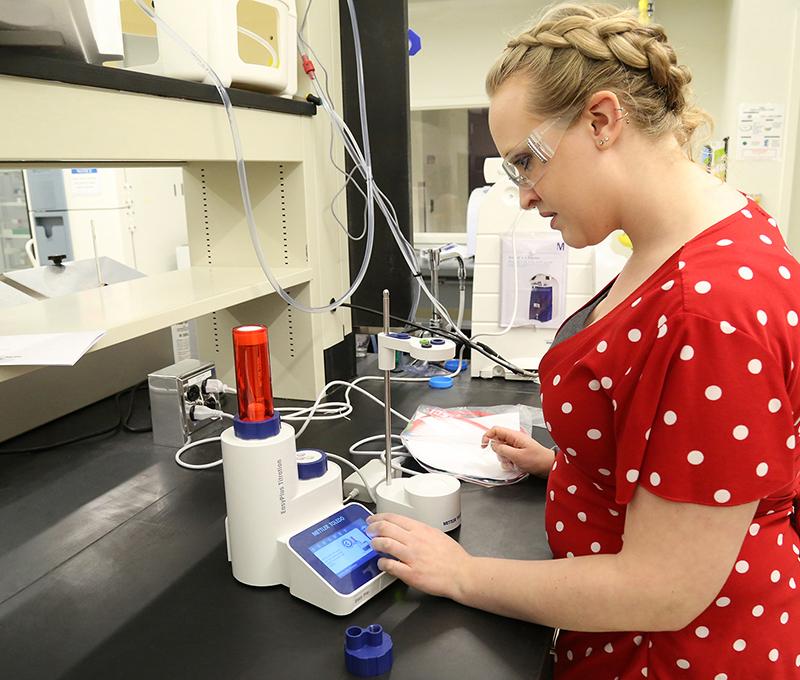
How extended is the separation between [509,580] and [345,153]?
48.3 inches

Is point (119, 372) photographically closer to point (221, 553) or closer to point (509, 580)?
point (221, 553)

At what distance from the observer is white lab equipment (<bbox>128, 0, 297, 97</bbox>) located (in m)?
1.20

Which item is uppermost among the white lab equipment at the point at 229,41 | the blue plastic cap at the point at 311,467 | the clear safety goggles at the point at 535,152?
the white lab equipment at the point at 229,41

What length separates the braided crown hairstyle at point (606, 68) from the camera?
2.61 ft

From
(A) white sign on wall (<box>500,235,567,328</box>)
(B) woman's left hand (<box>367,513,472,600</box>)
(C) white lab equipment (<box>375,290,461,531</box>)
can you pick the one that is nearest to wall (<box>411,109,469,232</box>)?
(A) white sign on wall (<box>500,235,567,328</box>)

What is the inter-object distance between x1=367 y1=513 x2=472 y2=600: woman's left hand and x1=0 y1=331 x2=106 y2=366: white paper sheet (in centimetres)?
45

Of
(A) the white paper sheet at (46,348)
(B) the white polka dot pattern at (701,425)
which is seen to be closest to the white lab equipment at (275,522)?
(A) the white paper sheet at (46,348)

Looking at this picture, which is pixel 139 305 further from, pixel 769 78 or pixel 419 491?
pixel 769 78

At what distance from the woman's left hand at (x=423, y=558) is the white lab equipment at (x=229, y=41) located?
84cm

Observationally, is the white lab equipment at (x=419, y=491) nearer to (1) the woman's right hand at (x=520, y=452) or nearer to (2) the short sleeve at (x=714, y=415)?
(1) the woman's right hand at (x=520, y=452)

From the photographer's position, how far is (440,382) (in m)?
1.76

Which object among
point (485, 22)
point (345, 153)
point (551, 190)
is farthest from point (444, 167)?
point (551, 190)

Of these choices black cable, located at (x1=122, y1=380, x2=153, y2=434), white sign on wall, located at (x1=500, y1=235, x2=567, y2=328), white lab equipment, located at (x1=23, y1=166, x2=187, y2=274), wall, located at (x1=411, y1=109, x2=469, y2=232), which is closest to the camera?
black cable, located at (x1=122, y1=380, x2=153, y2=434)

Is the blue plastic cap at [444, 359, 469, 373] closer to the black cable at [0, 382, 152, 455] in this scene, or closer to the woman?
the black cable at [0, 382, 152, 455]
